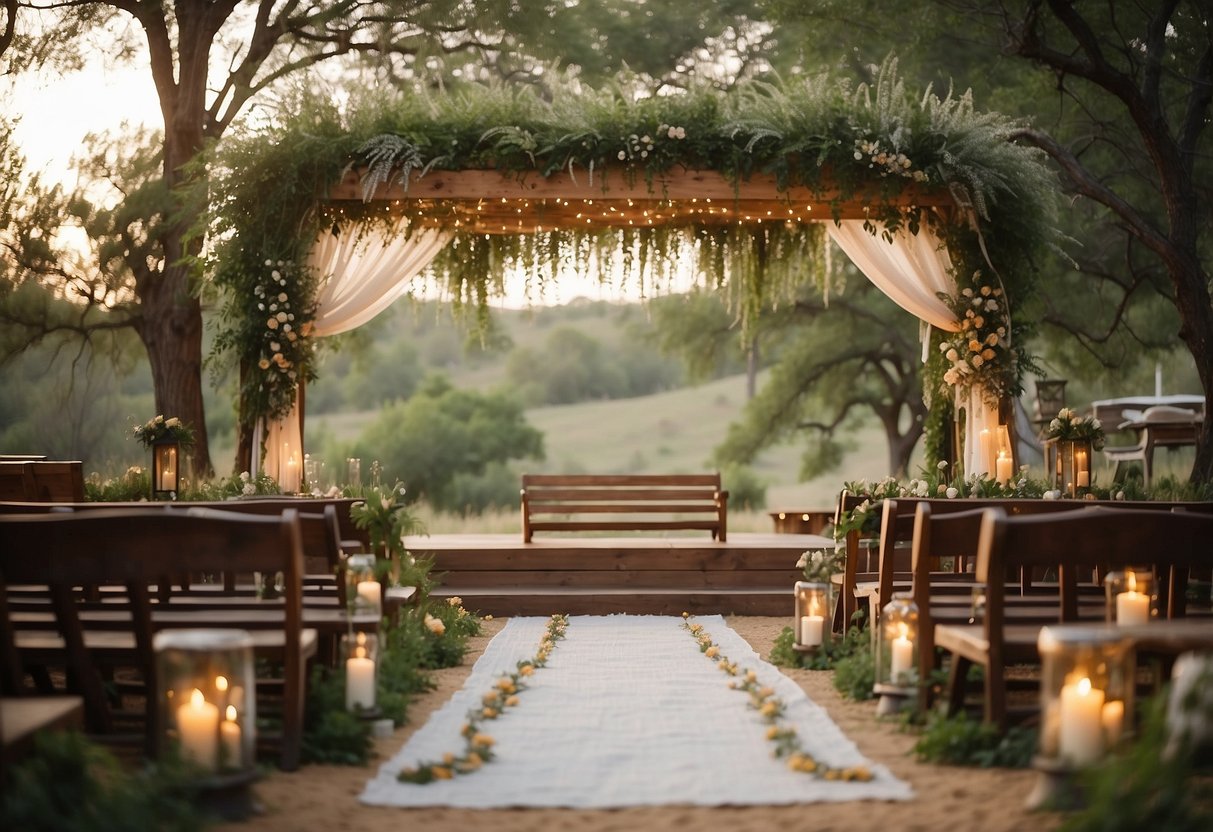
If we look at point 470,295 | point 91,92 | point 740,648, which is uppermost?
point 91,92

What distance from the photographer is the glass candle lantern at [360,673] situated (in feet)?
15.3

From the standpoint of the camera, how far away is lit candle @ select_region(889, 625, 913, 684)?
5145 millimetres

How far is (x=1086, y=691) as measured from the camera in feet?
11.4

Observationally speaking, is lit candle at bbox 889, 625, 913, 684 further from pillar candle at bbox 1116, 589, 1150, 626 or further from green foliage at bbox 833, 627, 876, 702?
pillar candle at bbox 1116, 589, 1150, 626

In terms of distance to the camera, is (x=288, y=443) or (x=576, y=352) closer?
(x=288, y=443)

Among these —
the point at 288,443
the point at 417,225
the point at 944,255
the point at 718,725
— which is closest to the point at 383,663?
the point at 718,725

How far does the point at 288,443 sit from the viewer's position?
32.6 ft

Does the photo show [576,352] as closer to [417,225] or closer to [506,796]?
[417,225]

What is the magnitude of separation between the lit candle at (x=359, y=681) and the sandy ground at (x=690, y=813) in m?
0.45

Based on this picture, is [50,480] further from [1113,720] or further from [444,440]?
[444,440]

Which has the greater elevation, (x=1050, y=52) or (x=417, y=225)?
(x=1050, y=52)

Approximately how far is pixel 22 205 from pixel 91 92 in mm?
1255

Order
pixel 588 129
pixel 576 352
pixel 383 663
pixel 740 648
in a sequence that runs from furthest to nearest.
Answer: pixel 576 352
pixel 588 129
pixel 740 648
pixel 383 663

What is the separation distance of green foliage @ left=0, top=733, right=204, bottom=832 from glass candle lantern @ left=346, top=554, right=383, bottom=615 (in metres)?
1.41
